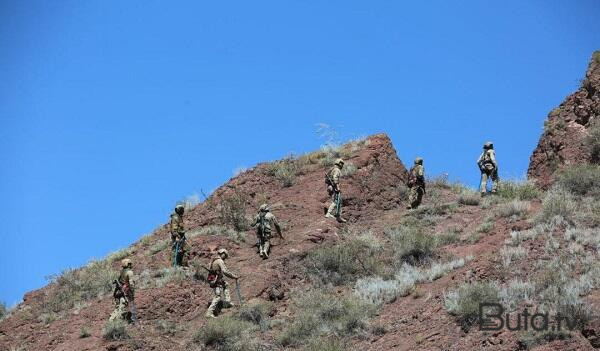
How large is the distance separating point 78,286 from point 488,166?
12416mm

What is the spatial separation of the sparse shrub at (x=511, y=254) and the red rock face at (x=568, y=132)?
272 inches

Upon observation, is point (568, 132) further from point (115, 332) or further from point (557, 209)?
point (115, 332)

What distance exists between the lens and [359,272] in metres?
19.0

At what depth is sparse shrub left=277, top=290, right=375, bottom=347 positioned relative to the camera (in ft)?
50.3

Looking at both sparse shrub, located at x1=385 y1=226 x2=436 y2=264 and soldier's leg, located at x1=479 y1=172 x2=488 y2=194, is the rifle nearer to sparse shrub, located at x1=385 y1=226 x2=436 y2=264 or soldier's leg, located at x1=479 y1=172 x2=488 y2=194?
sparse shrub, located at x1=385 y1=226 x2=436 y2=264

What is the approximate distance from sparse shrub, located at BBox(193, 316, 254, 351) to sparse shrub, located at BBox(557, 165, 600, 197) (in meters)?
10.3

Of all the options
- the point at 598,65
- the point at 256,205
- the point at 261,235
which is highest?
the point at 598,65

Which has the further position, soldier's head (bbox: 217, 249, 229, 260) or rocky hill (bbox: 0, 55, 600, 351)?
soldier's head (bbox: 217, 249, 229, 260)

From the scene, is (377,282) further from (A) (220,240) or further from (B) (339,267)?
(A) (220,240)

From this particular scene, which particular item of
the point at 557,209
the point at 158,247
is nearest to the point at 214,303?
the point at 158,247

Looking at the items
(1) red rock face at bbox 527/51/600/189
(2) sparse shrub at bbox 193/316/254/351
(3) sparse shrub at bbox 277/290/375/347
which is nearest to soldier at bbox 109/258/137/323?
(2) sparse shrub at bbox 193/316/254/351

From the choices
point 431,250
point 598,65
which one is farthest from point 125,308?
point 598,65

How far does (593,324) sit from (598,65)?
14935 mm

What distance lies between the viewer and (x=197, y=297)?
723 inches
